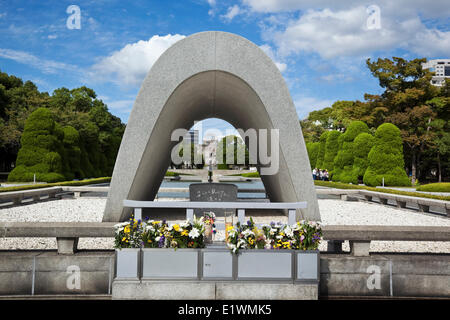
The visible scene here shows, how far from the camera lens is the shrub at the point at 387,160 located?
2175 centimetres

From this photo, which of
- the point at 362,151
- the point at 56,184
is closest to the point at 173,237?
the point at 56,184

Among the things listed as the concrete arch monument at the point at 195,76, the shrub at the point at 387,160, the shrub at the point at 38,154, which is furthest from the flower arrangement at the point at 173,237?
the shrub at the point at 387,160

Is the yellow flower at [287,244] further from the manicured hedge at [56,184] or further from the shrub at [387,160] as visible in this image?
the shrub at [387,160]

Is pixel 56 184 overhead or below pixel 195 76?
below

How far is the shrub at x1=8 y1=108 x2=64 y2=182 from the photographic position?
813 inches

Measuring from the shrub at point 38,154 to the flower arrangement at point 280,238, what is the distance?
20.0m

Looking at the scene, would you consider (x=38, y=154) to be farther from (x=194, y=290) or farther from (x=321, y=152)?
(x=321, y=152)

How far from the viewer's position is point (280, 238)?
13.2ft

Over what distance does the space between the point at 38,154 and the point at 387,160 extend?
23123 mm

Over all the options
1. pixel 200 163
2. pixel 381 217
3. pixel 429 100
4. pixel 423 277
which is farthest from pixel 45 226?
pixel 200 163

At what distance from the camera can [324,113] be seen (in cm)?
5297

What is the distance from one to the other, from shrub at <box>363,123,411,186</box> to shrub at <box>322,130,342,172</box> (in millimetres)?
6829

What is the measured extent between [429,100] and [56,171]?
3312cm
